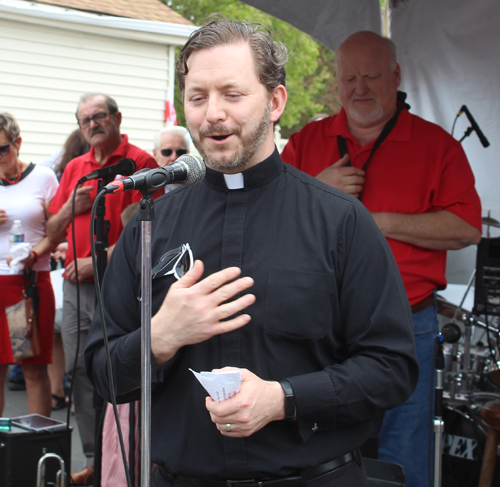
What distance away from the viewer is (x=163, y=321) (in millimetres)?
1523

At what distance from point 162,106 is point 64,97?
5.44 ft

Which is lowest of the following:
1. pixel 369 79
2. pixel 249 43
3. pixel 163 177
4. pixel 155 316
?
pixel 155 316

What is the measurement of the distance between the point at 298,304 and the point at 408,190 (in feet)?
5.52

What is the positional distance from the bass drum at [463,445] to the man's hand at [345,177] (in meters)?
1.71

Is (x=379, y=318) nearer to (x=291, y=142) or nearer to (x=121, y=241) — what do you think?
(x=121, y=241)

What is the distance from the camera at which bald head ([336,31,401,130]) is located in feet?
10.3

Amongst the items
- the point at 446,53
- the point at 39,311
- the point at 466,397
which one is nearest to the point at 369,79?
the point at 446,53

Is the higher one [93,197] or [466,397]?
[93,197]

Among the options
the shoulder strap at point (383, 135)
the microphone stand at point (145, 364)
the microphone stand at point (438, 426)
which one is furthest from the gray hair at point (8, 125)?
the microphone stand at point (145, 364)

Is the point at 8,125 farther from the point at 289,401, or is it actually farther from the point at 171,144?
the point at 289,401

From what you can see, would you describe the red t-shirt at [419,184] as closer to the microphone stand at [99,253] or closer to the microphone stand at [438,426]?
the microphone stand at [438,426]

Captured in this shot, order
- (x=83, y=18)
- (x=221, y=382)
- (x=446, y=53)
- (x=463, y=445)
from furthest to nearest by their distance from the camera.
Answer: (x=83, y=18) → (x=446, y=53) → (x=463, y=445) → (x=221, y=382)

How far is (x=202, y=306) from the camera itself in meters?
1.46

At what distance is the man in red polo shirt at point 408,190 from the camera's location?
2.99 m
